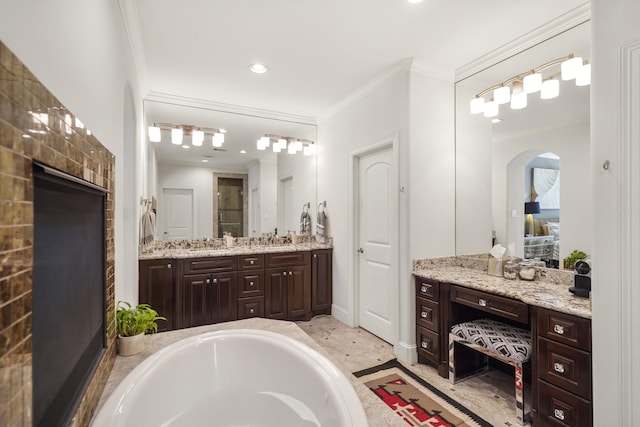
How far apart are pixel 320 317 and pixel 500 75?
10.4 feet

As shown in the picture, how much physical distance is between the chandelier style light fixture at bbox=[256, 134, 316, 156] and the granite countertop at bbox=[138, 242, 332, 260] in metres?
1.25

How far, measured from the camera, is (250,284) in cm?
339

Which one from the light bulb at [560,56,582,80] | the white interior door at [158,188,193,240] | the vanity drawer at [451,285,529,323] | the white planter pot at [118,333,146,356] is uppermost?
the light bulb at [560,56,582,80]

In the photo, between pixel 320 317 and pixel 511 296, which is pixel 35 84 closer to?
pixel 511 296

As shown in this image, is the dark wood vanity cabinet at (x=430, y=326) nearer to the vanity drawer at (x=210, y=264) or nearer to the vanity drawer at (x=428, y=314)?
the vanity drawer at (x=428, y=314)

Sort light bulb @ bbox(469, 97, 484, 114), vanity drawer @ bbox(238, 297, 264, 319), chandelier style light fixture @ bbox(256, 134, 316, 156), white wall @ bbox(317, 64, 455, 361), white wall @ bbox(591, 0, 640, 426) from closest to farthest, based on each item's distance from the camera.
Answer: white wall @ bbox(591, 0, 640, 426), light bulb @ bbox(469, 97, 484, 114), white wall @ bbox(317, 64, 455, 361), vanity drawer @ bbox(238, 297, 264, 319), chandelier style light fixture @ bbox(256, 134, 316, 156)

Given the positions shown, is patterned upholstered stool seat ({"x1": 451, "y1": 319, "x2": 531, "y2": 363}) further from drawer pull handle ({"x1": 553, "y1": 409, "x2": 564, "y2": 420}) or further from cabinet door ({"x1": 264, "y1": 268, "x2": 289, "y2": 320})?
cabinet door ({"x1": 264, "y1": 268, "x2": 289, "y2": 320})

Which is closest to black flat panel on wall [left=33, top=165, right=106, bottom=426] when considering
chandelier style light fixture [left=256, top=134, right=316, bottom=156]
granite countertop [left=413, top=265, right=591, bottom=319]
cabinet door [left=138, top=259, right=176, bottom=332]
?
cabinet door [left=138, top=259, right=176, bottom=332]

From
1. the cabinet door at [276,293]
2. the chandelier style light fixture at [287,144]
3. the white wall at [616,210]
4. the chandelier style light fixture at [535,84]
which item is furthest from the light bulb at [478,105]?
the cabinet door at [276,293]

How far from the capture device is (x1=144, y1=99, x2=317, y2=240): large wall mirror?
3.53m

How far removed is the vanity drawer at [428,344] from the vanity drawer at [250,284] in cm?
171

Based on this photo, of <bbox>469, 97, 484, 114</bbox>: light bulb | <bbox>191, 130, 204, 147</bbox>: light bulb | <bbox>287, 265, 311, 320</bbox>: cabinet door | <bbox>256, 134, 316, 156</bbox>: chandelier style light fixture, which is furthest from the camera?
<bbox>256, 134, 316, 156</bbox>: chandelier style light fixture

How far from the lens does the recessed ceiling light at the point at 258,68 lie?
2719mm

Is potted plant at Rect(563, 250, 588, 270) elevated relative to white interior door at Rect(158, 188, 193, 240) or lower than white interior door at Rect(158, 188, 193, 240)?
lower
